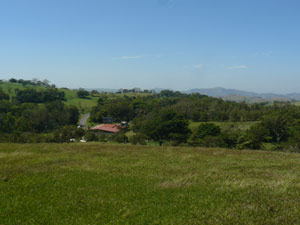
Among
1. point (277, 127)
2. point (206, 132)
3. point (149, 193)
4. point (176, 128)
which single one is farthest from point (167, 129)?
point (149, 193)

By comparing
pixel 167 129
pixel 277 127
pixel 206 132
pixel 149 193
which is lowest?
pixel 277 127

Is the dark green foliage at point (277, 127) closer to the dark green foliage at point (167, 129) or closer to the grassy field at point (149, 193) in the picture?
the dark green foliage at point (167, 129)

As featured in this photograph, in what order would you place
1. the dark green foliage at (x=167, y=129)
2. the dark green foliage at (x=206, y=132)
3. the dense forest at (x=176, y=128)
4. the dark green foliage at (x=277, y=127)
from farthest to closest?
the dark green foliage at (x=277, y=127), the dark green foliage at (x=206, y=132), the dark green foliage at (x=167, y=129), the dense forest at (x=176, y=128)

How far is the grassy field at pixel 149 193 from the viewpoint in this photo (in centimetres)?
958

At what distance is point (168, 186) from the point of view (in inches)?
525

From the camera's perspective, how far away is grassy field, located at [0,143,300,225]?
9578 millimetres

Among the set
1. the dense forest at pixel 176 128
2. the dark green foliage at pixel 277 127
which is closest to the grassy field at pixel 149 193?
the dense forest at pixel 176 128

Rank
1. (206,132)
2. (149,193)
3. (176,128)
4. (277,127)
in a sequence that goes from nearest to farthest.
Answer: (149,193), (206,132), (176,128), (277,127)

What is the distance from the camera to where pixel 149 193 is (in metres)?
12.3

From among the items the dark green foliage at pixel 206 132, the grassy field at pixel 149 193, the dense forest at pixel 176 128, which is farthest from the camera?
the dark green foliage at pixel 206 132

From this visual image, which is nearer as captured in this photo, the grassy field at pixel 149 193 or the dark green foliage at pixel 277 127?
the grassy field at pixel 149 193

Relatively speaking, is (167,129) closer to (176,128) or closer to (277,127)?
(176,128)

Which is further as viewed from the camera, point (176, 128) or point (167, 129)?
point (176, 128)

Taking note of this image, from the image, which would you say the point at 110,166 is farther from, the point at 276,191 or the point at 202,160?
the point at 276,191
